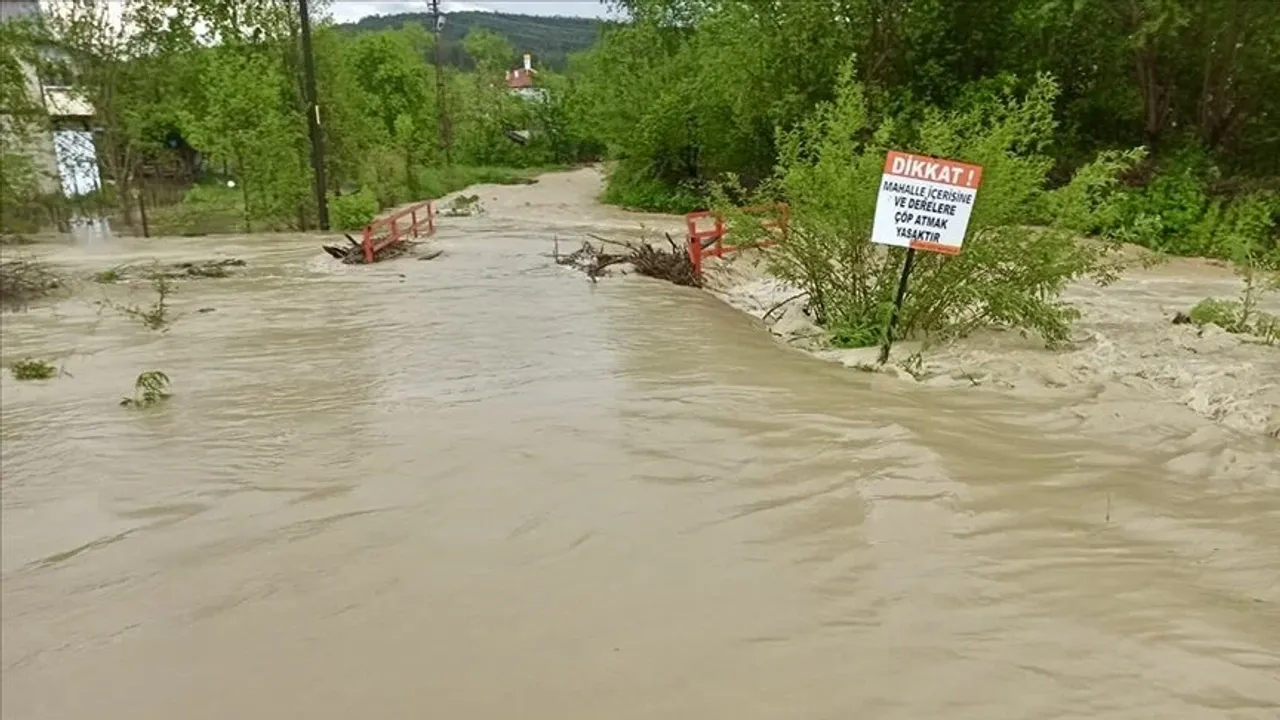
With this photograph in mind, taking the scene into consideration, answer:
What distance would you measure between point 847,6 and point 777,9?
168 cm

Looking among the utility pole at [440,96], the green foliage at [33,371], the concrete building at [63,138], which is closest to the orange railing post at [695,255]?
the green foliage at [33,371]

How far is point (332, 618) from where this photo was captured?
3.93m

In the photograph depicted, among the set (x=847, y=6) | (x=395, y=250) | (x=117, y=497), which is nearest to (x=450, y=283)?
(x=395, y=250)

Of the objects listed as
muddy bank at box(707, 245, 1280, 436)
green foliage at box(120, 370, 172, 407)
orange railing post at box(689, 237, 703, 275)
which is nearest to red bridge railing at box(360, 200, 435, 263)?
orange railing post at box(689, 237, 703, 275)

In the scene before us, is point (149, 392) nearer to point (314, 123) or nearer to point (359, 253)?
point (359, 253)

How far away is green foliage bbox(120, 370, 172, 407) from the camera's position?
7.38 m

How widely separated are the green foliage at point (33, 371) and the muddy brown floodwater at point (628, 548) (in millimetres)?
274

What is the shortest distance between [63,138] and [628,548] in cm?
2419

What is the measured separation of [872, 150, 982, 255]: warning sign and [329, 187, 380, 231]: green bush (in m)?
18.1

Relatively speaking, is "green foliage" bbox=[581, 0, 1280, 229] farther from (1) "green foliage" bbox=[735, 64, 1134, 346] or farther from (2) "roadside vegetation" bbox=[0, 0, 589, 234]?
(2) "roadside vegetation" bbox=[0, 0, 589, 234]

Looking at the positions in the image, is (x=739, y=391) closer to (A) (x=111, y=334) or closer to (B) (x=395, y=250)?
(A) (x=111, y=334)

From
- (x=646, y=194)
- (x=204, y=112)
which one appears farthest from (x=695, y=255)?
(x=204, y=112)

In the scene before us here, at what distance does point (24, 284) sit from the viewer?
13.4 meters

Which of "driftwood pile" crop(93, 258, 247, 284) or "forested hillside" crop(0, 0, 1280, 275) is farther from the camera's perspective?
"forested hillside" crop(0, 0, 1280, 275)
